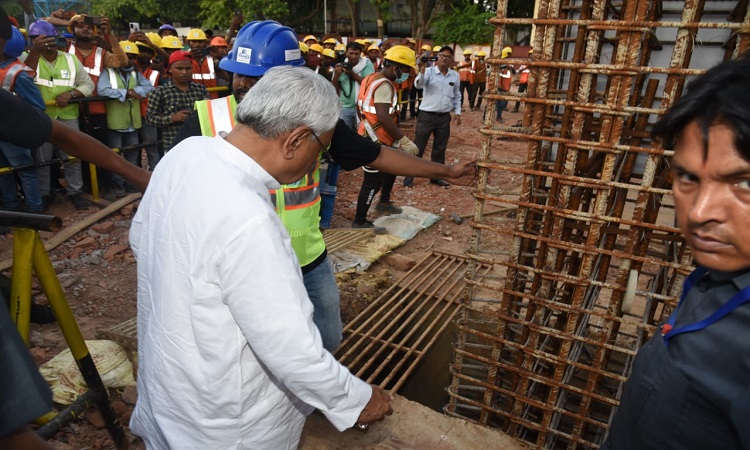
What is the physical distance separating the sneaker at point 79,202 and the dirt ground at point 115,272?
68 mm

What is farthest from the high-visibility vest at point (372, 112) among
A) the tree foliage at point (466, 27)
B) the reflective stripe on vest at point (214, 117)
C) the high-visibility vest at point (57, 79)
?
the tree foliage at point (466, 27)

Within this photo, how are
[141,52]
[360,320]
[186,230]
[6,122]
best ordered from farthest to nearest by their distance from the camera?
[141,52]
[360,320]
[6,122]
[186,230]

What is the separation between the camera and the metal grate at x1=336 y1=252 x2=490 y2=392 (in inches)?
134

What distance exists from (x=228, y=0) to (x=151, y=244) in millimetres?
30726

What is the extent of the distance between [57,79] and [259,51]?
4.25m

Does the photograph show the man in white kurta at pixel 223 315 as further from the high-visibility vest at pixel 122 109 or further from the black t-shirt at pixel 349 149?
the high-visibility vest at pixel 122 109

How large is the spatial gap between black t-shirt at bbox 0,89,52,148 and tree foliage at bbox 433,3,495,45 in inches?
990

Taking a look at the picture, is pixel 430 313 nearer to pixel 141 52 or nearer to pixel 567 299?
pixel 567 299

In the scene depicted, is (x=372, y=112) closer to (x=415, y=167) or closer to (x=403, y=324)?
(x=403, y=324)

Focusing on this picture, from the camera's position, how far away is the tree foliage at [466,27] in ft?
81.9

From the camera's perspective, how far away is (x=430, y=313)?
396cm

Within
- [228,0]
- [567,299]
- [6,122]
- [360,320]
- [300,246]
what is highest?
[228,0]

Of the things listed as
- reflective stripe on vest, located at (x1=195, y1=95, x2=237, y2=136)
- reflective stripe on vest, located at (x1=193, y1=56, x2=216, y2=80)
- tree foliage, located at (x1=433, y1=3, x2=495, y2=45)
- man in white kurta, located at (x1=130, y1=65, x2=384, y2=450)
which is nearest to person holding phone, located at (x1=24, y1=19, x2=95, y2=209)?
reflective stripe on vest, located at (x1=193, y1=56, x2=216, y2=80)

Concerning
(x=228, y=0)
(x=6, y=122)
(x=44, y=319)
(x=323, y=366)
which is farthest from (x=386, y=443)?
(x=228, y=0)
